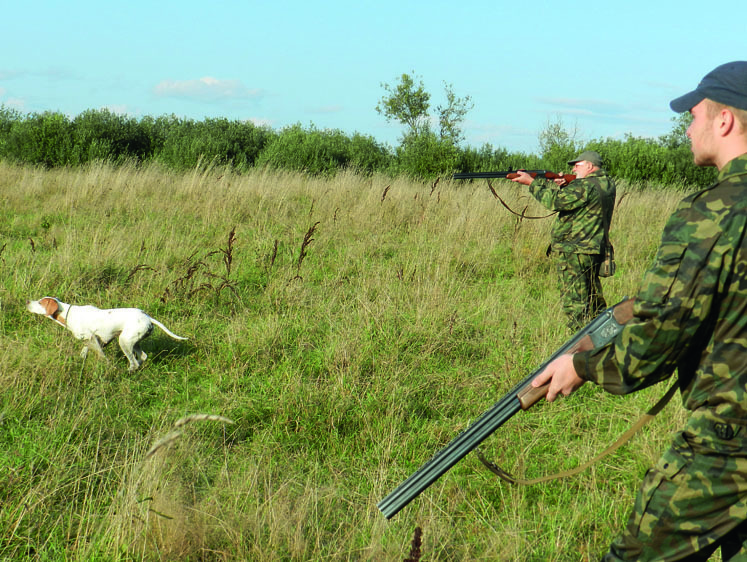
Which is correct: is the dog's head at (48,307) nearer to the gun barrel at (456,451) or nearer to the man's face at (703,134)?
the gun barrel at (456,451)

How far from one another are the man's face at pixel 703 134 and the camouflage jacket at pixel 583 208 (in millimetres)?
4215

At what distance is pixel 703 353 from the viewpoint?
1.84 m

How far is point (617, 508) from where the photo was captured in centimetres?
305

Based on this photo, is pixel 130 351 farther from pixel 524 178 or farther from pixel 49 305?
pixel 524 178

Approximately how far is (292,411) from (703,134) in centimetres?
280

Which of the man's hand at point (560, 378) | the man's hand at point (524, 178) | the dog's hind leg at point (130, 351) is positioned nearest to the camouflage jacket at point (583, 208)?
the man's hand at point (524, 178)

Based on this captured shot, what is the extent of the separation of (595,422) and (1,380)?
3711 mm

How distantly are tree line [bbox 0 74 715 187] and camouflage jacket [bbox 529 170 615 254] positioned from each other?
28.8 ft

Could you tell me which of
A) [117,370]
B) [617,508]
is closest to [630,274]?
[617,508]

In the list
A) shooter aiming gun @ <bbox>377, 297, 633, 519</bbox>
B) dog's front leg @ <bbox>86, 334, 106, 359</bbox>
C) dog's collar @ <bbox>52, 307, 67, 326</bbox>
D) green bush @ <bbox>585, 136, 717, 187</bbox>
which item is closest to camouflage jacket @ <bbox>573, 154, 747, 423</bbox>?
shooter aiming gun @ <bbox>377, 297, 633, 519</bbox>

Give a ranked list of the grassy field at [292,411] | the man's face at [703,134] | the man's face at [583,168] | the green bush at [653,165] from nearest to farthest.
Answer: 1. the man's face at [703,134]
2. the grassy field at [292,411]
3. the man's face at [583,168]
4. the green bush at [653,165]

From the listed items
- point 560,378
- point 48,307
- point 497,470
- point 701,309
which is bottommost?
point 497,470

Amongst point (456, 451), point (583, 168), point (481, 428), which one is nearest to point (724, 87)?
point (481, 428)

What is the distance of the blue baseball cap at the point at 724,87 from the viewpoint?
1812 millimetres
